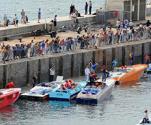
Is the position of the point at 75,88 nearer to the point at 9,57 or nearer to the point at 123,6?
the point at 9,57

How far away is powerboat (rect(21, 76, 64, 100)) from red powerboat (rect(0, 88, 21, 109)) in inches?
36.2

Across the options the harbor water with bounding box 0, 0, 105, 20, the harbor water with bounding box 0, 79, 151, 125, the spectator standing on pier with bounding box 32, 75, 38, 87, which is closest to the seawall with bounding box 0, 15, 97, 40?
the spectator standing on pier with bounding box 32, 75, 38, 87

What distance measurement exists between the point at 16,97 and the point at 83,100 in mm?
4766

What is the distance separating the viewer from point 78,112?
6153 centimetres

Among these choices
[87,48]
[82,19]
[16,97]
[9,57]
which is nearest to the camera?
[16,97]

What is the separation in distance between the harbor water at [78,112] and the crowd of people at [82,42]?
595cm

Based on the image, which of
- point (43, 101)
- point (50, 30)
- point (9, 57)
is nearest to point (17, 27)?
point (50, 30)

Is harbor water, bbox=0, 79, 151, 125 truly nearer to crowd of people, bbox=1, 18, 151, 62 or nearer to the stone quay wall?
the stone quay wall

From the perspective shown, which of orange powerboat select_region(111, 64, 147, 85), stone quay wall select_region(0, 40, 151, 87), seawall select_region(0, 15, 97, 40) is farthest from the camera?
seawall select_region(0, 15, 97, 40)

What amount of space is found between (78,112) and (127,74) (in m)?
12.2

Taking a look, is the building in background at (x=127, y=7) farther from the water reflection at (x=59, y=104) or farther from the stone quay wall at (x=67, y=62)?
the water reflection at (x=59, y=104)

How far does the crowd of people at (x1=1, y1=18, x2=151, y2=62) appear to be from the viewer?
6906 centimetres

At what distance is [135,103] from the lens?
64.8 metres

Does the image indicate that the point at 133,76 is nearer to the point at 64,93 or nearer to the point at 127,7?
the point at 64,93
